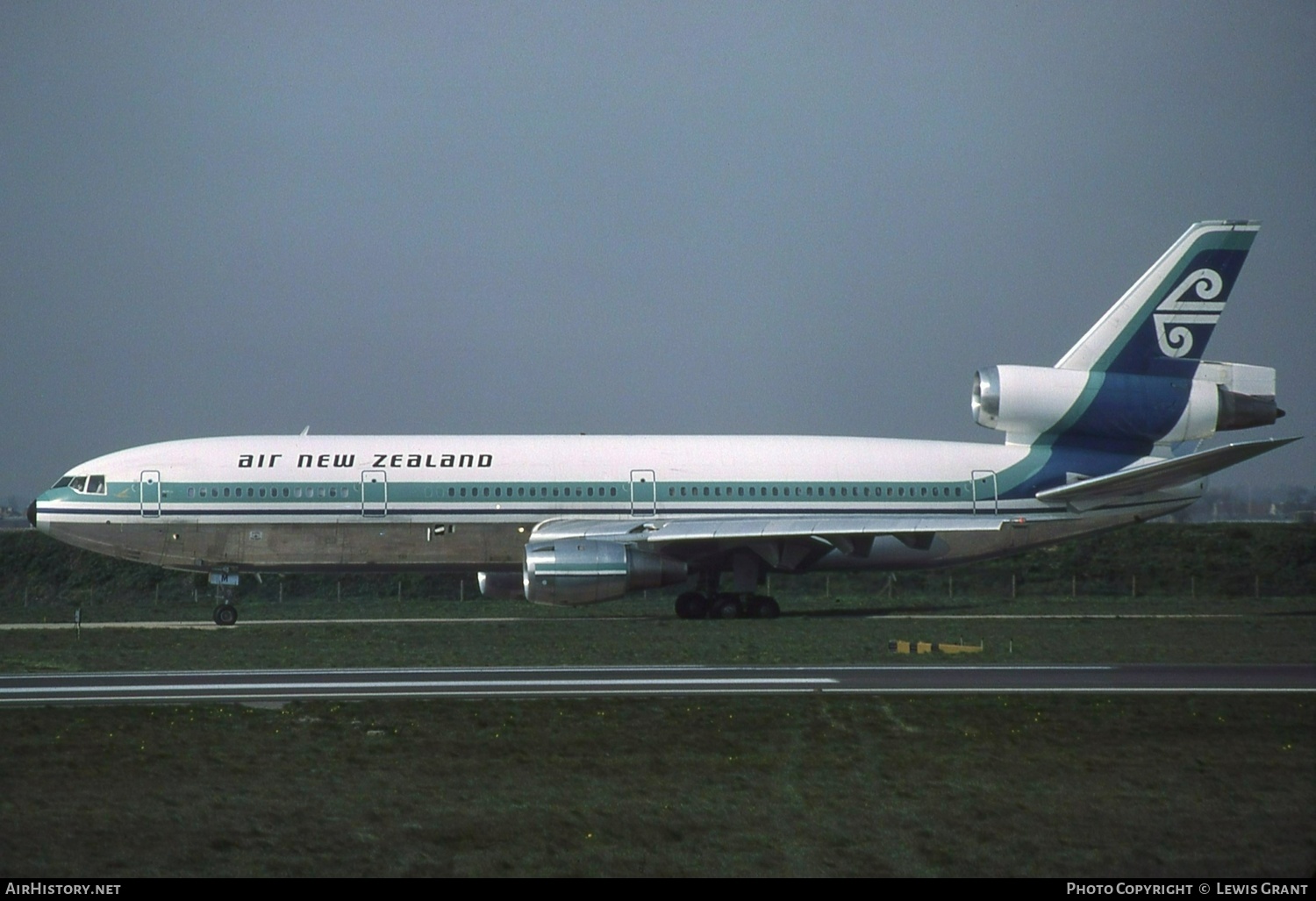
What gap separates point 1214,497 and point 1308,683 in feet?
169

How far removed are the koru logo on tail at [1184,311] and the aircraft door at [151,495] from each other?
26.4 metres

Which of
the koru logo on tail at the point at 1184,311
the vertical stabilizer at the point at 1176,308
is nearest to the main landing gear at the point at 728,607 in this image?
the vertical stabilizer at the point at 1176,308

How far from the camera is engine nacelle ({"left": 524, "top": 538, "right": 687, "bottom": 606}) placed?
3281 cm

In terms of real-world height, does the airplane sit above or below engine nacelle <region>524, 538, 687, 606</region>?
above

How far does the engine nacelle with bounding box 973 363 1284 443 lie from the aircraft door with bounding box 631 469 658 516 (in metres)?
9.26

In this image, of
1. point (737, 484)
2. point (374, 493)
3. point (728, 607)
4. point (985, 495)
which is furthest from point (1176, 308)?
point (374, 493)

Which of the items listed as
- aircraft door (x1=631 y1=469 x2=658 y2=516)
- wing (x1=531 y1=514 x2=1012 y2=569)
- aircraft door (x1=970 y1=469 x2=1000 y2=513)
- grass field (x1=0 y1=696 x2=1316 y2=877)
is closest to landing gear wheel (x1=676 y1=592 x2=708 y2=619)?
wing (x1=531 y1=514 x2=1012 y2=569)

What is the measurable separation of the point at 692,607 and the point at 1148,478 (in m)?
12.2

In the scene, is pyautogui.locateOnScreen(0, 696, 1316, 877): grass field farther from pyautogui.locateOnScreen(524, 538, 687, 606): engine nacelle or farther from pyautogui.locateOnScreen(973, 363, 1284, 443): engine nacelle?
pyautogui.locateOnScreen(973, 363, 1284, 443): engine nacelle

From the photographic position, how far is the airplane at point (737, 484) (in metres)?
35.4

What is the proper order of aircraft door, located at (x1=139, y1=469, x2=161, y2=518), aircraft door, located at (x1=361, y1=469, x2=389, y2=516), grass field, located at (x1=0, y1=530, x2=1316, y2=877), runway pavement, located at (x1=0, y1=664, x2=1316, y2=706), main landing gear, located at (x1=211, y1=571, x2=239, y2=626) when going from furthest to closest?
1. aircraft door, located at (x1=361, y1=469, x2=389, y2=516)
2. aircraft door, located at (x1=139, y1=469, x2=161, y2=518)
3. main landing gear, located at (x1=211, y1=571, x2=239, y2=626)
4. runway pavement, located at (x1=0, y1=664, x2=1316, y2=706)
5. grass field, located at (x1=0, y1=530, x2=1316, y2=877)

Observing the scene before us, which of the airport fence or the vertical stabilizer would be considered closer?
the vertical stabilizer

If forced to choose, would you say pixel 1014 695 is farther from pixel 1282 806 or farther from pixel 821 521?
pixel 821 521

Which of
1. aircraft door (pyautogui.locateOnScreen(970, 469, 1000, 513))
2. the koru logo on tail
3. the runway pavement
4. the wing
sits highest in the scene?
the koru logo on tail
